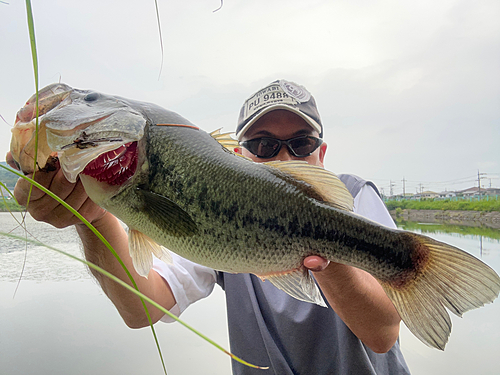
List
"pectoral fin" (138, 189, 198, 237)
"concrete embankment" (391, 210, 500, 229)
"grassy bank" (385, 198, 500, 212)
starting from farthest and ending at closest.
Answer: "grassy bank" (385, 198, 500, 212) → "concrete embankment" (391, 210, 500, 229) → "pectoral fin" (138, 189, 198, 237)

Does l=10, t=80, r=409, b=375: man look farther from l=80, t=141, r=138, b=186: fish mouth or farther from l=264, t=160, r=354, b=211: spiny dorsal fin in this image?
l=264, t=160, r=354, b=211: spiny dorsal fin

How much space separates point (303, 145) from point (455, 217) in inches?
780

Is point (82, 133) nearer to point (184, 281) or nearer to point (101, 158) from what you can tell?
point (101, 158)

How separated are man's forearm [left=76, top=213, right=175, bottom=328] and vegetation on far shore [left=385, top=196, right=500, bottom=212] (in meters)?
19.2

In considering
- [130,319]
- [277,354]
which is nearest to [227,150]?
[130,319]

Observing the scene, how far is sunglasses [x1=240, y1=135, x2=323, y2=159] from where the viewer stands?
2010mm

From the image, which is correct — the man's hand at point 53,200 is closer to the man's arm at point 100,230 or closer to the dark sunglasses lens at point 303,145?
the man's arm at point 100,230

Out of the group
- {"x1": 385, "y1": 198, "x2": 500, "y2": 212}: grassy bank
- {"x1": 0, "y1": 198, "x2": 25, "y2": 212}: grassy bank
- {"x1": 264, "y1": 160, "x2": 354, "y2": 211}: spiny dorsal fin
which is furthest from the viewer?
{"x1": 385, "y1": 198, "x2": 500, "y2": 212}: grassy bank

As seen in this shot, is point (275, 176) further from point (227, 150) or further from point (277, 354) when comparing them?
point (277, 354)

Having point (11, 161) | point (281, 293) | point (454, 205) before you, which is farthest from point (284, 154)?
point (454, 205)

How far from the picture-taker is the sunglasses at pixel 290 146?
2.01 metres

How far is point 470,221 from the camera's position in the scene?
53.9 ft

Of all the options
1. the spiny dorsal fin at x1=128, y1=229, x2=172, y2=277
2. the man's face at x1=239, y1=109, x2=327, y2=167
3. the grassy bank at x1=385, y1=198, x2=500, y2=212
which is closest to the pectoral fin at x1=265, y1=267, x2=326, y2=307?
the spiny dorsal fin at x1=128, y1=229, x2=172, y2=277

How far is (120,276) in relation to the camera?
4.55 ft
